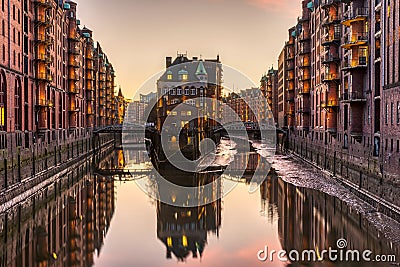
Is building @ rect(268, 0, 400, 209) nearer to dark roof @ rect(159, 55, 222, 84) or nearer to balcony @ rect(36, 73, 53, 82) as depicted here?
balcony @ rect(36, 73, 53, 82)

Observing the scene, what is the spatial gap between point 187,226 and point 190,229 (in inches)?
21.5

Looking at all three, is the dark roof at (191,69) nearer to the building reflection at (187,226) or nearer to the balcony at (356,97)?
the balcony at (356,97)

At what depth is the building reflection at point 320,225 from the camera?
2162 centimetres

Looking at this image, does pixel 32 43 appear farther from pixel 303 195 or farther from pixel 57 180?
pixel 303 195

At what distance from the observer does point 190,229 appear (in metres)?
25.7

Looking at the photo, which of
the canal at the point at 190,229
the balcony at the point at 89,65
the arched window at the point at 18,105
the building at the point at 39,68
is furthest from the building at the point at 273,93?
the canal at the point at 190,229

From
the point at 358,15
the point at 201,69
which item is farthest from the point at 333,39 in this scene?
the point at 201,69

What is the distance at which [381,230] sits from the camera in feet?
75.6

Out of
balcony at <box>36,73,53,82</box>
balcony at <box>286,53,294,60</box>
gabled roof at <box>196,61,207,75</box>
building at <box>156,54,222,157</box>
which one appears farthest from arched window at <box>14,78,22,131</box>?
gabled roof at <box>196,61,207,75</box>

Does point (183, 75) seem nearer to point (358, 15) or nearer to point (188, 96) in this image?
point (188, 96)

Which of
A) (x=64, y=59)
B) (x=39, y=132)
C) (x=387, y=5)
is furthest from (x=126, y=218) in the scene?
(x=64, y=59)

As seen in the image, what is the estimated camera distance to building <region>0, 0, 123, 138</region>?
47.0 metres

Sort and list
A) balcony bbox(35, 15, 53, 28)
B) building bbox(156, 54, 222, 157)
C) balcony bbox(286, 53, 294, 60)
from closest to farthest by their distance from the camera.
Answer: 1. balcony bbox(35, 15, 53, 28)
2. balcony bbox(286, 53, 294, 60)
3. building bbox(156, 54, 222, 157)

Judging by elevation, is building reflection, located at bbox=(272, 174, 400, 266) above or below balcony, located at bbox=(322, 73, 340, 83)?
below
